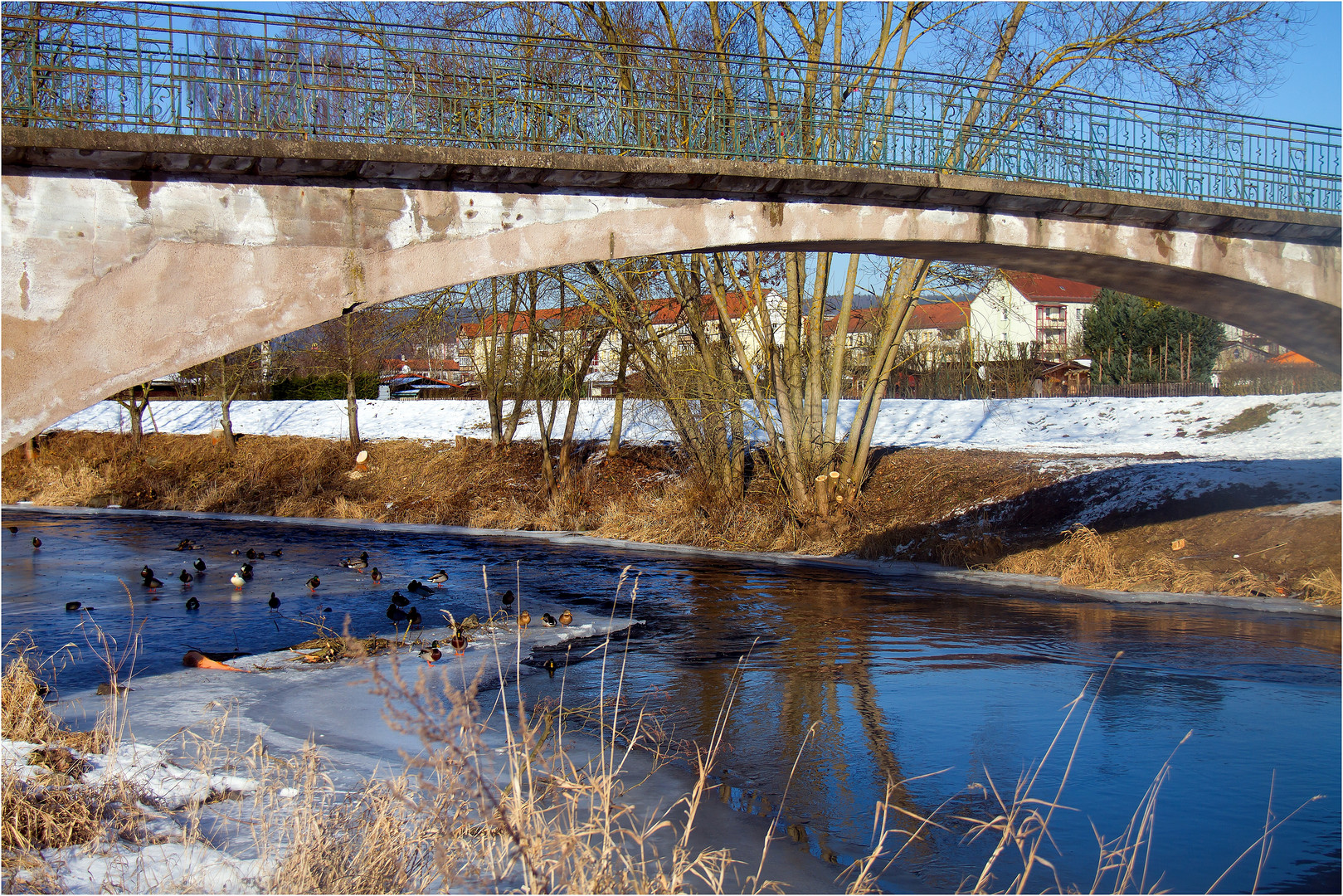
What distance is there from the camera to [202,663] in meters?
9.41

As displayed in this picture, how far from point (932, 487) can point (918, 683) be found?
10.2 m

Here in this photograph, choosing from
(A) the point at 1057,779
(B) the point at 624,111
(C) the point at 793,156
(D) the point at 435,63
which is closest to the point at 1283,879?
(A) the point at 1057,779

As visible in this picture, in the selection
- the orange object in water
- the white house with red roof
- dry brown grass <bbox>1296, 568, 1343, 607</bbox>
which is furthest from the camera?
the white house with red roof

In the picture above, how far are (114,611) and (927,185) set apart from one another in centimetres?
1059

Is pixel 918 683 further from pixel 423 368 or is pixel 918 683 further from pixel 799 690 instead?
pixel 423 368

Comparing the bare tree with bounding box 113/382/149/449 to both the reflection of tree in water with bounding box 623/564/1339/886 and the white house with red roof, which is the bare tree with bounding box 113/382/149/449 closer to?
the reflection of tree in water with bounding box 623/564/1339/886

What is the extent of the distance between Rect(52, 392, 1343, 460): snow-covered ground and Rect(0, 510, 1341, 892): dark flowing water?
727cm

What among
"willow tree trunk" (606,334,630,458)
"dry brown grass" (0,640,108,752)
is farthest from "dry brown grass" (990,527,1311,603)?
"dry brown grass" (0,640,108,752)

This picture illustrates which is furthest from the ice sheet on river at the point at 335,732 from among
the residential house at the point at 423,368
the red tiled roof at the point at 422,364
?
the residential house at the point at 423,368

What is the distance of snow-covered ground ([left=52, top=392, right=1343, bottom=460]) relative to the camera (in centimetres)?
1842

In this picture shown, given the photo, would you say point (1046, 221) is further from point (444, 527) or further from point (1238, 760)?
point (444, 527)

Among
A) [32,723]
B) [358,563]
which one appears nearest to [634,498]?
[358,563]

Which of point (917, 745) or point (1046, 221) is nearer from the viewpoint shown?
point (917, 745)

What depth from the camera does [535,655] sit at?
1025 cm
